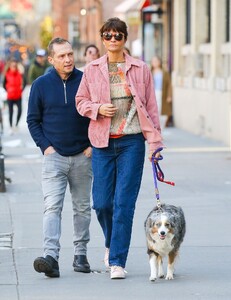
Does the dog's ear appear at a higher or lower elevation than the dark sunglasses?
lower

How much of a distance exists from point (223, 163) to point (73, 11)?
171 feet

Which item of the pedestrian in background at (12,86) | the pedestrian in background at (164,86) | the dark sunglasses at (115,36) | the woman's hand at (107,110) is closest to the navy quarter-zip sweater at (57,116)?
the woman's hand at (107,110)

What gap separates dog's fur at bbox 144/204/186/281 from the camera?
28.7ft

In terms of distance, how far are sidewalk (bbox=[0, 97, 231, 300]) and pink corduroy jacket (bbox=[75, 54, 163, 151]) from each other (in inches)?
43.6

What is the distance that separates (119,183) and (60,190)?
52 cm

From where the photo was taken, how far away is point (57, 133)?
921 centimetres

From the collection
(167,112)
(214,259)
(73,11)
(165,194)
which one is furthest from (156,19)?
(73,11)

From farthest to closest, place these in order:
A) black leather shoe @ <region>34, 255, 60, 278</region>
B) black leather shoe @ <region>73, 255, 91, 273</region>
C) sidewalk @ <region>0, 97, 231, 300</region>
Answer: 1. black leather shoe @ <region>73, 255, 91, 273</region>
2. black leather shoe @ <region>34, 255, 60, 278</region>
3. sidewalk @ <region>0, 97, 231, 300</region>

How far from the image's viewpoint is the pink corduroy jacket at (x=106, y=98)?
889 cm

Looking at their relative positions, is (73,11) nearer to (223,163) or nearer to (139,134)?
(223,163)

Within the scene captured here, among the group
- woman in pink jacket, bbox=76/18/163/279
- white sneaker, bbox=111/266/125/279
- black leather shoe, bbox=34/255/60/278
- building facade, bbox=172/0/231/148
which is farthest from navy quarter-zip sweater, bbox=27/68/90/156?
building facade, bbox=172/0/231/148

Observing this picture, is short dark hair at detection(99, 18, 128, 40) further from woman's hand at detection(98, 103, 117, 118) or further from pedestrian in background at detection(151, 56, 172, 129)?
pedestrian in background at detection(151, 56, 172, 129)

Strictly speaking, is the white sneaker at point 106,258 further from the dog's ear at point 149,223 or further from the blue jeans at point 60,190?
the dog's ear at point 149,223


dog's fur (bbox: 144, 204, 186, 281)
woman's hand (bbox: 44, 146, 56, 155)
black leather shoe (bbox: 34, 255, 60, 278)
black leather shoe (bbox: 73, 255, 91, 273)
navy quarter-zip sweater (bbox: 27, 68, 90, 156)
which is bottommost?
black leather shoe (bbox: 73, 255, 91, 273)
